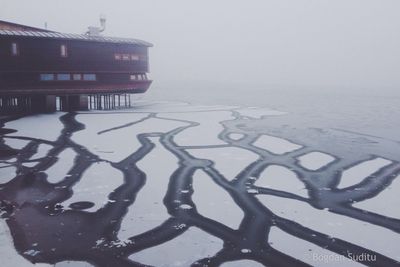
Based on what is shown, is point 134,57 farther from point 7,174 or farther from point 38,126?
point 7,174

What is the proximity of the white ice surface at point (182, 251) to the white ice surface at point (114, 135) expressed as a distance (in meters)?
6.44

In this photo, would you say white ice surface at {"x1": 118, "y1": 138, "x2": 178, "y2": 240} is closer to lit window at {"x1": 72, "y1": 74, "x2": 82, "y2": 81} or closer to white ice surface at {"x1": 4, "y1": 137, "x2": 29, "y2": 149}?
white ice surface at {"x1": 4, "y1": 137, "x2": 29, "y2": 149}

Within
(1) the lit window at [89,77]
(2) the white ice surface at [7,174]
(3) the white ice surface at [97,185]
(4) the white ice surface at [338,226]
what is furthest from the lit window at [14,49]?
(4) the white ice surface at [338,226]

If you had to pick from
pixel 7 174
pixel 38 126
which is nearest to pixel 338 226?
pixel 7 174

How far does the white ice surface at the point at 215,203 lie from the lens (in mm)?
7586

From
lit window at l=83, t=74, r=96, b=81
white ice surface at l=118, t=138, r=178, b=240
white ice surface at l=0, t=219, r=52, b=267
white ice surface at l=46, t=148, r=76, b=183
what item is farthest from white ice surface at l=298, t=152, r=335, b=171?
lit window at l=83, t=74, r=96, b=81

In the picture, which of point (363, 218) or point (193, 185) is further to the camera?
point (193, 185)

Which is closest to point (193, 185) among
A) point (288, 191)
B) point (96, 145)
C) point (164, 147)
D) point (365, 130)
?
point (288, 191)

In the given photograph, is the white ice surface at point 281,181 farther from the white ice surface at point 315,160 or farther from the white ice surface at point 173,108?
the white ice surface at point 173,108

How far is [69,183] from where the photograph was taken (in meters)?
9.73

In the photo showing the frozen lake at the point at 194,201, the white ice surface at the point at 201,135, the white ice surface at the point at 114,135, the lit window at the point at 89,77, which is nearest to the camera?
the frozen lake at the point at 194,201

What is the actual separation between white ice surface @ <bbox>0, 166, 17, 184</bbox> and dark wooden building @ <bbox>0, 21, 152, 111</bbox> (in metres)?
15.5

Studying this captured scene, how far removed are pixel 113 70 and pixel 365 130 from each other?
63.6ft

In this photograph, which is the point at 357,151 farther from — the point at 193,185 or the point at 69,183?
the point at 69,183
